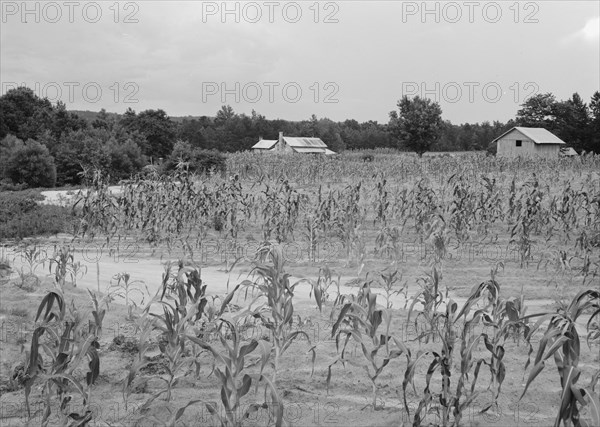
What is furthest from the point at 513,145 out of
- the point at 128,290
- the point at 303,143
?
the point at 128,290

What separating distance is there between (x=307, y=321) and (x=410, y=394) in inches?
65.0

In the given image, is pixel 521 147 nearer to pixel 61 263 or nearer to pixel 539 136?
pixel 539 136

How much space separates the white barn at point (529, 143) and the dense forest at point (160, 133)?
23.7ft

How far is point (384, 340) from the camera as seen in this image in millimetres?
3916

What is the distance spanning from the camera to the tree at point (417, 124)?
51.7m

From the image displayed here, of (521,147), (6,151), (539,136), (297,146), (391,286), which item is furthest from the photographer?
(297,146)

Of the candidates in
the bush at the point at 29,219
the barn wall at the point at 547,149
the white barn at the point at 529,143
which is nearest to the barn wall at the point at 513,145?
the white barn at the point at 529,143

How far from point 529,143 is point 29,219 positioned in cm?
3527

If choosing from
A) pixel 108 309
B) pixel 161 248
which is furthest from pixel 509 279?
pixel 161 248

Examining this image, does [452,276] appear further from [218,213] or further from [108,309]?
[218,213]

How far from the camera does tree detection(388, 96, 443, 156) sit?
170ft

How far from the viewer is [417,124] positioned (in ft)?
170

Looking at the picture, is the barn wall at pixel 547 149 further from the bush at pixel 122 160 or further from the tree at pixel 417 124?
the bush at pixel 122 160

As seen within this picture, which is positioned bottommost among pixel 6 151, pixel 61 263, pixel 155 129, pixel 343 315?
pixel 343 315
